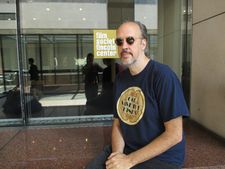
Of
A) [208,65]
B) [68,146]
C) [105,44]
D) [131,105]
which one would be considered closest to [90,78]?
[105,44]

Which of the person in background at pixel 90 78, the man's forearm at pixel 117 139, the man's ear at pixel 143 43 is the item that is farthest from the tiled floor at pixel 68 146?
the man's ear at pixel 143 43

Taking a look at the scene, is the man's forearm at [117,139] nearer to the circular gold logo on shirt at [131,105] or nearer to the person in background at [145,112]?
the person in background at [145,112]

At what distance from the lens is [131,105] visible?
1.53m

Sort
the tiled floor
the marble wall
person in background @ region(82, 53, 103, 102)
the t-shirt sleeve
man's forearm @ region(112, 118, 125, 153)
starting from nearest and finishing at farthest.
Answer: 1. the t-shirt sleeve
2. man's forearm @ region(112, 118, 125, 153)
3. the tiled floor
4. the marble wall
5. person in background @ region(82, 53, 103, 102)

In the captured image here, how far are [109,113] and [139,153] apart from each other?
4163 mm

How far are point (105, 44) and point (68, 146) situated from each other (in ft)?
7.51

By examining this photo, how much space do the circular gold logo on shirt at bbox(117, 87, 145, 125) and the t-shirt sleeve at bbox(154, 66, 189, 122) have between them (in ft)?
0.40

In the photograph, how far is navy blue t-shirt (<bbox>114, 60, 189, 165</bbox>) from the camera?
53.1 inches

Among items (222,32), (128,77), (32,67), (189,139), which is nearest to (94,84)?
(32,67)

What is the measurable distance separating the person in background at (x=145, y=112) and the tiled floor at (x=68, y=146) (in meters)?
1.63

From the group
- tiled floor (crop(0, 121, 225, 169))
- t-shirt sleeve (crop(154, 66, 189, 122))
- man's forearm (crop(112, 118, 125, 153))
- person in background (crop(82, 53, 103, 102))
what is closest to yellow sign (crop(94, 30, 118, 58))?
person in background (crop(82, 53, 103, 102))

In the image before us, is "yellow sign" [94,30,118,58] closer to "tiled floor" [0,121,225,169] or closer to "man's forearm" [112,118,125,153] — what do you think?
"tiled floor" [0,121,225,169]

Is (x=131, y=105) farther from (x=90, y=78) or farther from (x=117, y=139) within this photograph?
(x=90, y=78)

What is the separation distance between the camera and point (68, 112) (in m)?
5.68
